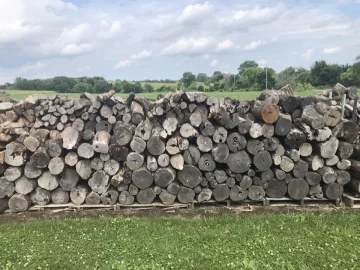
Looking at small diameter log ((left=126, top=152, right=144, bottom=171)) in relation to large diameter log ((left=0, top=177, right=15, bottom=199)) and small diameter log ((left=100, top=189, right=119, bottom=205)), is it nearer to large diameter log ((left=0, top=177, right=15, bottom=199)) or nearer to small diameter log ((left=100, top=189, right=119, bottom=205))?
small diameter log ((left=100, top=189, right=119, bottom=205))

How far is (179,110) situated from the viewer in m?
5.43

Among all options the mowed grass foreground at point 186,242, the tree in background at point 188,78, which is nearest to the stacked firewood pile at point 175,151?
the mowed grass foreground at point 186,242

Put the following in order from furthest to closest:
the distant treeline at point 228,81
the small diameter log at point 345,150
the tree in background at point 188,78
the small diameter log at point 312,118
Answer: the tree in background at point 188,78 → the distant treeline at point 228,81 → the small diameter log at point 345,150 → the small diameter log at point 312,118

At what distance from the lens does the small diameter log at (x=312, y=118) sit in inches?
211

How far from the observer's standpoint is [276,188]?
557 cm

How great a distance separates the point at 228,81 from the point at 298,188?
68.0ft

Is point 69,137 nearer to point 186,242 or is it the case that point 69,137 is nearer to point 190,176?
point 190,176

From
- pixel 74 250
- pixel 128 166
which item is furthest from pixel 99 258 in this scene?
pixel 128 166

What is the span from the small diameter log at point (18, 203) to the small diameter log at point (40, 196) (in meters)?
0.11

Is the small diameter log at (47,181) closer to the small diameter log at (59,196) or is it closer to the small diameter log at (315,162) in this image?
the small diameter log at (59,196)

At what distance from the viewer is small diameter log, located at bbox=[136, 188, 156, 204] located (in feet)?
18.0

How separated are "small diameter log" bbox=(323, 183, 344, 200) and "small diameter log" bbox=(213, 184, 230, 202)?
1.72 m

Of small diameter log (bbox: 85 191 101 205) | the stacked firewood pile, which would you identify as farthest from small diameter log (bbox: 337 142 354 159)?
small diameter log (bbox: 85 191 101 205)

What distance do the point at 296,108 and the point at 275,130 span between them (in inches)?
25.3
